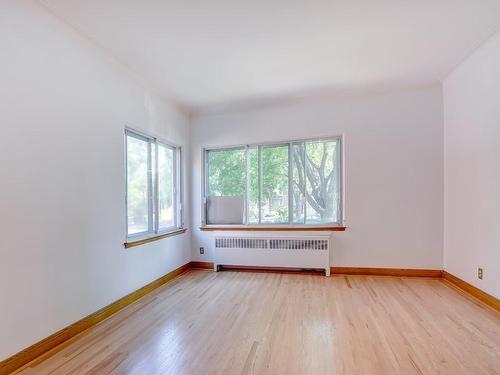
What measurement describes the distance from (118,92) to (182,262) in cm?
256

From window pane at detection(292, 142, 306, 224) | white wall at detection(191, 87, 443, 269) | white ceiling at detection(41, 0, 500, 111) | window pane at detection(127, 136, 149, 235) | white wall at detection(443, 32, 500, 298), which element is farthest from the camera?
window pane at detection(292, 142, 306, 224)

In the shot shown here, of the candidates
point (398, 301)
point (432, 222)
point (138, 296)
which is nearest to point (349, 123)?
point (432, 222)

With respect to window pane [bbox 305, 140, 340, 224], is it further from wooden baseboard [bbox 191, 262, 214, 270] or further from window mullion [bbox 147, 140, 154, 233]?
window mullion [bbox 147, 140, 154, 233]

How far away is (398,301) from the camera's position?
8.88 feet

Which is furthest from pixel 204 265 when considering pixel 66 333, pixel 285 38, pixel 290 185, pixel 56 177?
pixel 285 38

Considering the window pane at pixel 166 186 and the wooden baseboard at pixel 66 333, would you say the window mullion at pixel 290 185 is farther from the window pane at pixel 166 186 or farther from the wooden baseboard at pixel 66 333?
the wooden baseboard at pixel 66 333

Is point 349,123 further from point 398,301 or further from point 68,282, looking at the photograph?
point 68,282

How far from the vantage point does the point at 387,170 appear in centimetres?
354

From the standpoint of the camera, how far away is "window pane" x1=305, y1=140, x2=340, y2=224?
3836 mm

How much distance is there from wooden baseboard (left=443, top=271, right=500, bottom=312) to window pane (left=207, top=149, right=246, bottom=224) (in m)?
2.91

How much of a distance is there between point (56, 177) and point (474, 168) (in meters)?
4.03

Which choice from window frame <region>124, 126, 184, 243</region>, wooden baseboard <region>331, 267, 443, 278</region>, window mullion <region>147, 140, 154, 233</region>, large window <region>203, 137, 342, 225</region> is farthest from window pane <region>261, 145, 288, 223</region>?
window mullion <region>147, 140, 154, 233</region>

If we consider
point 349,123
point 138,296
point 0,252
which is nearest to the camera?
point 0,252

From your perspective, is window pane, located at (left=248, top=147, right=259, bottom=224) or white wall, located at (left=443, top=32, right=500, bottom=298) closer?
white wall, located at (left=443, top=32, right=500, bottom=298)
